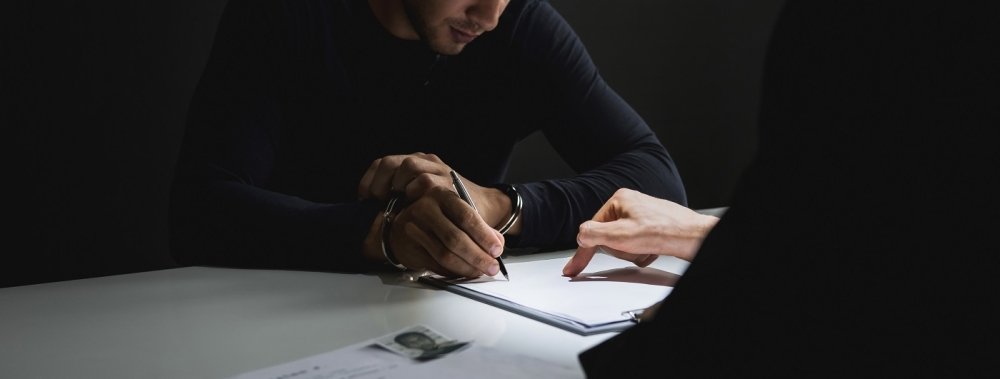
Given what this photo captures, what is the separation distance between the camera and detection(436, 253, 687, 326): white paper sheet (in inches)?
31.7

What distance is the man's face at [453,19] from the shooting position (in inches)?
56.1

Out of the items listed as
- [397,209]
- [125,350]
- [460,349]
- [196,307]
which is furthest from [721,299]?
[397,209]

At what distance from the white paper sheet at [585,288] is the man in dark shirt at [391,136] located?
54 millimetres

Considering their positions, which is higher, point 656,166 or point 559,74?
point 559,74

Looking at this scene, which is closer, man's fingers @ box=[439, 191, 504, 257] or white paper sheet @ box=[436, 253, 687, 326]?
white paper sheet @ box=[436, 253, 687, 326]

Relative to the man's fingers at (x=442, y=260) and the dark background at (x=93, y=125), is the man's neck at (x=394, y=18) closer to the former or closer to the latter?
the man's fingers at (x=442, y=260)

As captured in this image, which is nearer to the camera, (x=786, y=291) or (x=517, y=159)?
(x=786, y=291)

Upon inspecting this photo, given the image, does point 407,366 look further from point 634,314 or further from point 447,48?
point 447,48

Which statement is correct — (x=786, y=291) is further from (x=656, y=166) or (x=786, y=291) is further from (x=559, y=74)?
(x=559, y=74)

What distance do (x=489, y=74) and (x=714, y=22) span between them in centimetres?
180

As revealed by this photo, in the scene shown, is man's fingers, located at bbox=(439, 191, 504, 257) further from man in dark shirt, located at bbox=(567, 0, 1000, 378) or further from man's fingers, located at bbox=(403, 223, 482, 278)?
man in dark shirt, located at bbox=(567, 0, 1000, 378)

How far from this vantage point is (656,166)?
146 centimetres

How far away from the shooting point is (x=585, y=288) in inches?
36.0

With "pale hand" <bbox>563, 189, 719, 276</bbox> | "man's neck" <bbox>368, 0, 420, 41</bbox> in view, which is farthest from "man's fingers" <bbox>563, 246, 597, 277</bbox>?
"man's neck" <bbox>368, 0, 420, 41</bbox>
